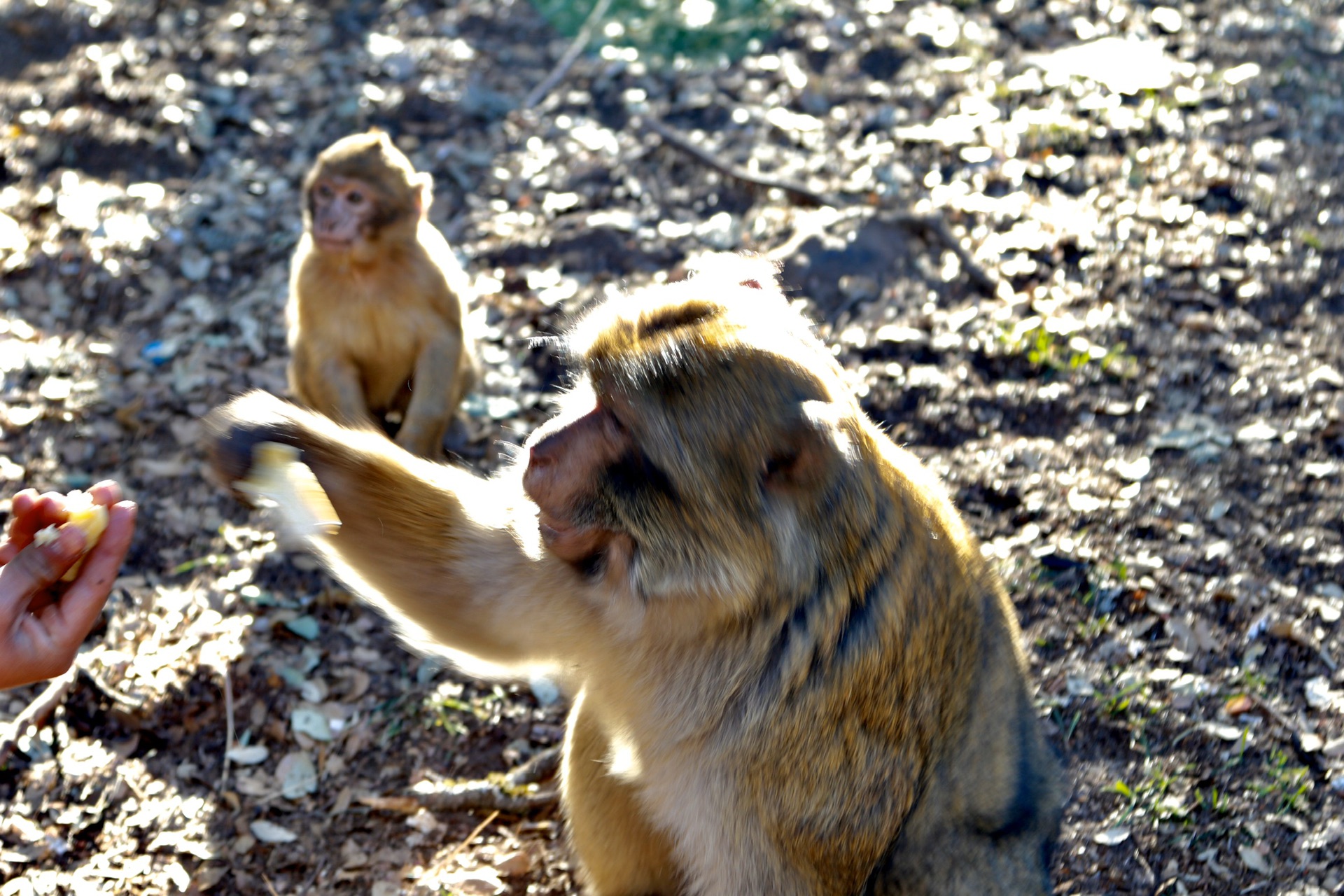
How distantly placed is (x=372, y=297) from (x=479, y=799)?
237cm

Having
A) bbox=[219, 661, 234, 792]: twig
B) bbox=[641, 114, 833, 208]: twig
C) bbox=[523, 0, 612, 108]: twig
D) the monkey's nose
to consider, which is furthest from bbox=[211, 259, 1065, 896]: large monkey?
bbox=[523, 0, 612, 108]: twig

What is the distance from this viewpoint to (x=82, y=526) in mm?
3141

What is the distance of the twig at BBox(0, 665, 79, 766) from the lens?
4.25 meters

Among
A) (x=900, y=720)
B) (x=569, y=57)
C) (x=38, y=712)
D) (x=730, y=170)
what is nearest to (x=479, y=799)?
(x=38, y=712)

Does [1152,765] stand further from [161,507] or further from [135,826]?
[161,507]

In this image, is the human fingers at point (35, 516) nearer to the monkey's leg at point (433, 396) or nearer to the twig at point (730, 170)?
the monkey's leg at point (433, 396)

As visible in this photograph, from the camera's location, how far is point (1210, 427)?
5645 mm

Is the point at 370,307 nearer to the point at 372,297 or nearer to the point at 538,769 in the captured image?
the point at 372,297

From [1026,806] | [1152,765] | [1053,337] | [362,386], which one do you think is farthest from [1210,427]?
[362,386]

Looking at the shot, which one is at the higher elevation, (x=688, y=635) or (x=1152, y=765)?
(x=688, y=635)

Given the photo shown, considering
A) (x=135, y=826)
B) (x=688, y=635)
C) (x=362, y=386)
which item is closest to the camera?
(x=688, y=635)

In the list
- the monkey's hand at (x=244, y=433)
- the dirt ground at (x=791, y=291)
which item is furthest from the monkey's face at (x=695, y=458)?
the dirt ground at (x=791, y=291)

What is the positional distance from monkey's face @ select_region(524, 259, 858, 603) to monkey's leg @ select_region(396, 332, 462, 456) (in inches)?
103

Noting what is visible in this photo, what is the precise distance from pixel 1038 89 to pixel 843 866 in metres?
6.06
